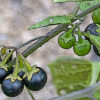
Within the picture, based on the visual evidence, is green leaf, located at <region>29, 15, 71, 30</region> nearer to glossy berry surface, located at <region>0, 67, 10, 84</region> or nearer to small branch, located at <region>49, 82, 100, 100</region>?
glossy berry surface, located at <region>0, 67, 10, 84</region>

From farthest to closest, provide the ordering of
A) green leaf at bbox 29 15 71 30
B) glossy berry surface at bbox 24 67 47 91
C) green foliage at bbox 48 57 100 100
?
green foliage at bbox 48 57 100 100 → glossy berry surface at bbox 24 67 47 91 → green leaf at bbox 29 15 71 30

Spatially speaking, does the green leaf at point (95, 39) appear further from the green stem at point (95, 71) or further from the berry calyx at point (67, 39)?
the green stem at point (95, 71)

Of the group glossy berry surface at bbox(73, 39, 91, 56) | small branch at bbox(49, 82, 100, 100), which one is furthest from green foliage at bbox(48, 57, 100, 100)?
glossy berry surface at bbox(73, 39, 91, 56)

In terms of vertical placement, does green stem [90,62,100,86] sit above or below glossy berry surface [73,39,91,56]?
below

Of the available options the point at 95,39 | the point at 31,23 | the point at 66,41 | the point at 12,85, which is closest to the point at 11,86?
the point at 12,85

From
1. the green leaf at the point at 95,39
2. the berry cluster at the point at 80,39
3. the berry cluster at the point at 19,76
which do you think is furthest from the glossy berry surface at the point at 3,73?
the green leaf at the point at 95,39

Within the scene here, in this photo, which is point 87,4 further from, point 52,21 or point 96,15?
point 52,21

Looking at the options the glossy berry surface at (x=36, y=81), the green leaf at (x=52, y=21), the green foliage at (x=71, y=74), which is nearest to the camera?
the green leaf at (x=52, y=21)
